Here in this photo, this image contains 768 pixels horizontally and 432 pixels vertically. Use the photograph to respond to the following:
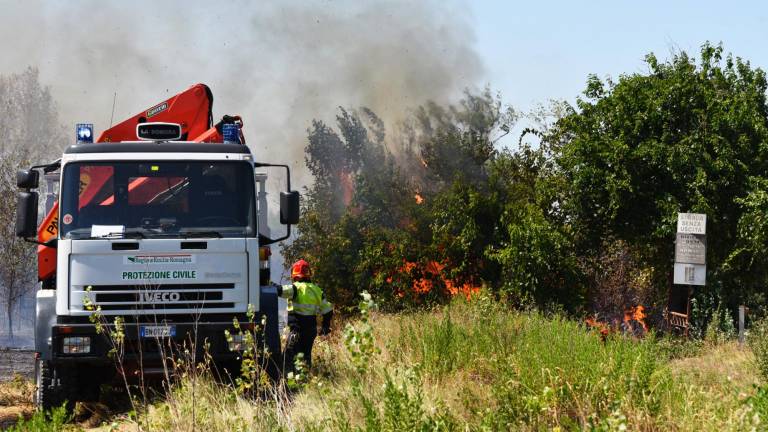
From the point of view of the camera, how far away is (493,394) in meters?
8.46

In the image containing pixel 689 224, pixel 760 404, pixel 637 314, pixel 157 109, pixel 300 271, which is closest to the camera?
pixel 760 404

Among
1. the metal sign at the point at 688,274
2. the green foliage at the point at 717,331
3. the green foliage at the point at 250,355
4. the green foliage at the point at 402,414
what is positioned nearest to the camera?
the green foliage at the point at 402,414

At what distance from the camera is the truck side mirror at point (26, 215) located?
11.0m

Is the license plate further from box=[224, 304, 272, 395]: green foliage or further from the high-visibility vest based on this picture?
the high-visibility vest

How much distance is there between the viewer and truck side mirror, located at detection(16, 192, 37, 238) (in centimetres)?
1102

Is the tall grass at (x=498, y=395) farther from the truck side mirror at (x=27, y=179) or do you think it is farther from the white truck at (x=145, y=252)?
the truck side mirror at (x=27, y=179)

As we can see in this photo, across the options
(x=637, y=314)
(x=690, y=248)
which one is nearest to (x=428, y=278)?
(x=637, y=314)

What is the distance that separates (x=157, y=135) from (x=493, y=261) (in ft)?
56.5

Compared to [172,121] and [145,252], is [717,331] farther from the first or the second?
[145,252]

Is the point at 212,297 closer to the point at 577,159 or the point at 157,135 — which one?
the point at 157,135

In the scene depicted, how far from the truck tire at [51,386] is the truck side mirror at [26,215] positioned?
1.41 m

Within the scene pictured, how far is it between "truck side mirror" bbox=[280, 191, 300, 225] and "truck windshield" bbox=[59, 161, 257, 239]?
340mm

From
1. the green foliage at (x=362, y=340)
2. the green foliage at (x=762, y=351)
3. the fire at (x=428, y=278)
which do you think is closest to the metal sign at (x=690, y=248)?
the green foliage at (x=762, y=351)

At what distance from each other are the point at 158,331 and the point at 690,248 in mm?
12686
